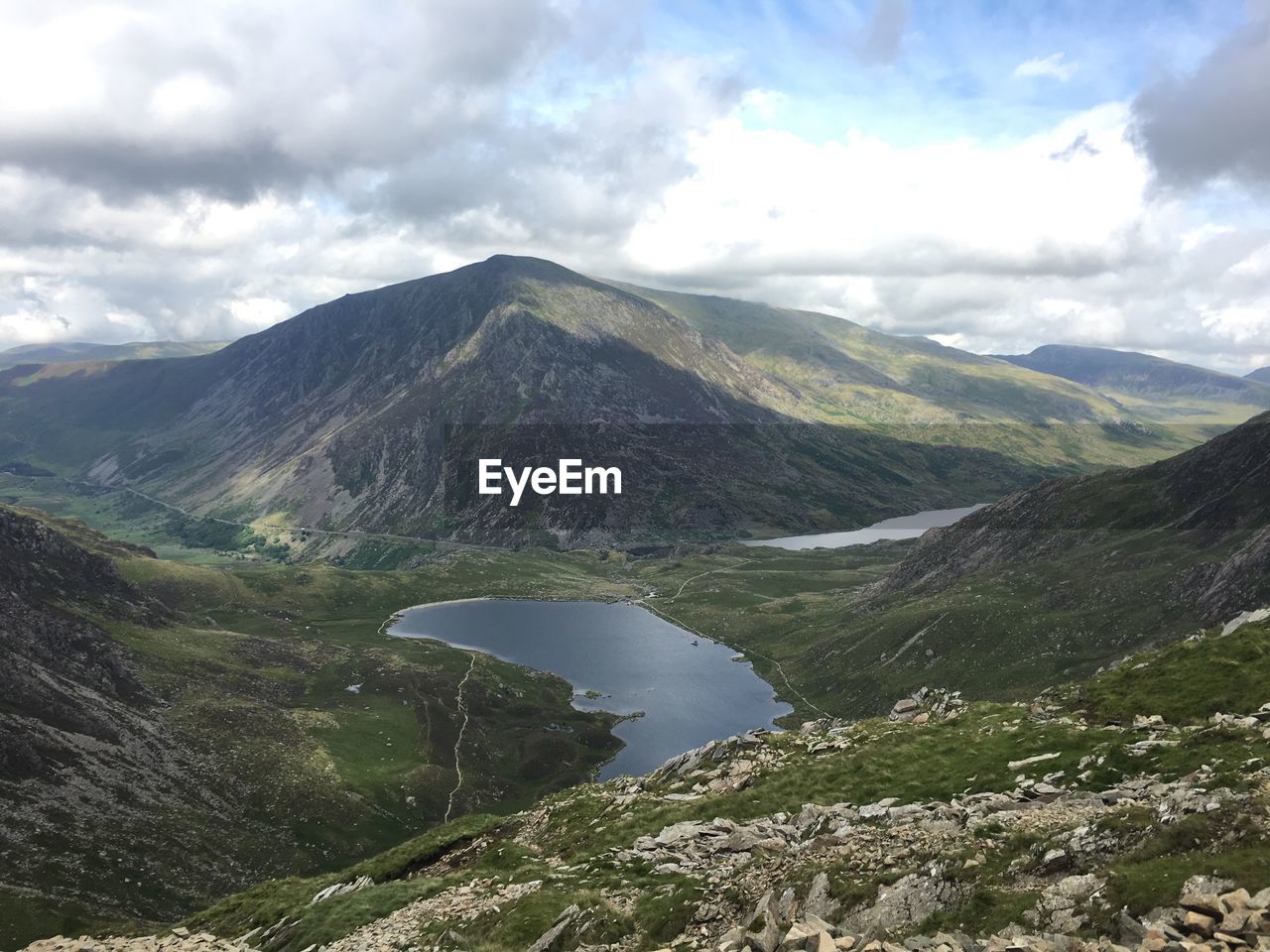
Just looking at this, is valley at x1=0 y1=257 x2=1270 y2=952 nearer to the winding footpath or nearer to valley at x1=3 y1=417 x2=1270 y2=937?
valley at x1=3 y1=417 x2=1270 y2=937

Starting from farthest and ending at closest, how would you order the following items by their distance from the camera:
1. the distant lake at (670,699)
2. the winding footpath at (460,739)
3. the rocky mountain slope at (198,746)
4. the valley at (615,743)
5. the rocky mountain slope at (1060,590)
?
the distant lake at (670,699), the rocky mountain slope at (1060,590), the winding footpath at (460,739), the rocky mountain slope at (198,746), the valley at (615,743)

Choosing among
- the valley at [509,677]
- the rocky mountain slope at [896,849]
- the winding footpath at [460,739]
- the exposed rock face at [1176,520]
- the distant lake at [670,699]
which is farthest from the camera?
the distant lake at [670,699]

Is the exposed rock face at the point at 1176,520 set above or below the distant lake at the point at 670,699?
above

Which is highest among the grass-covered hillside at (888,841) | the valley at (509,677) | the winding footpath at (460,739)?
the grass-covered hillside at (888,841)

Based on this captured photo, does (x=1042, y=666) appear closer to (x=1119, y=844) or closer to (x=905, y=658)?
(x=905, y=658)

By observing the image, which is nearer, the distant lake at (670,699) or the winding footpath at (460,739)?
the winding footpath at (460,739)

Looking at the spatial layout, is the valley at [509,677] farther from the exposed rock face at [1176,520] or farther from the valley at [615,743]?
the valley at [615,743]

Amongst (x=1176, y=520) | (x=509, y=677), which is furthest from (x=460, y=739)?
(x=1176, y=520)

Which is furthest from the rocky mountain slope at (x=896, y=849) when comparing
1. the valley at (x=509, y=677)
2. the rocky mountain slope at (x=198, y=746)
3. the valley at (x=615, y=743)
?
the valley at (x=509, y=677)
